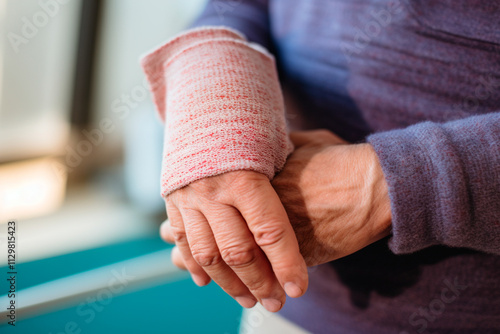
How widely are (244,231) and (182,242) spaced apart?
11 centimetres

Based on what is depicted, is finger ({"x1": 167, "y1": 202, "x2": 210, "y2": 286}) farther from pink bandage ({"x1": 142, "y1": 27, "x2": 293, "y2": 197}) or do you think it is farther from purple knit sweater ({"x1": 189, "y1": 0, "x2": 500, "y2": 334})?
purple knit sweater ({"x1": 189, "y1": 0, "x2": 500, "y2": 334})

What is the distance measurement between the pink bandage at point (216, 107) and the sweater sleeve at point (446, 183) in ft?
0.49

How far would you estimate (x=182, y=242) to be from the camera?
549 mm

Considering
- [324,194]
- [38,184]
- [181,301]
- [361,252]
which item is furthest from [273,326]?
[38,184]

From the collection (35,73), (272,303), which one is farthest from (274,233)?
(35,73)

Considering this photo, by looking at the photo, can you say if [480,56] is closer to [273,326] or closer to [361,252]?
[361,252]

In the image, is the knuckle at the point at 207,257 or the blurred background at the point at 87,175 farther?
the blurred background at the point at 87,175

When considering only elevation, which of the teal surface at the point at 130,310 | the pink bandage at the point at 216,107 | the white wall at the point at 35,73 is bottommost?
the teal surface at the point at 130,310

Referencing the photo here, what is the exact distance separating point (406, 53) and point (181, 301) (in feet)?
5.18

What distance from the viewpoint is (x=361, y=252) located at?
2.25ft

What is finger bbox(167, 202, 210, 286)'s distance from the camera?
0.53 metres

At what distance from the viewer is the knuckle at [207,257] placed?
498 mm

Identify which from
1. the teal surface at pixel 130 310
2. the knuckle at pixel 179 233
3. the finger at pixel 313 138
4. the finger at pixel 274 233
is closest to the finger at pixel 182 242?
the knuckle at pixel 179 233

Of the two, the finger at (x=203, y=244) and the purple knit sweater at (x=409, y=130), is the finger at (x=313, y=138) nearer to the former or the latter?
the purple knit sweater at (x=409, y=130)
